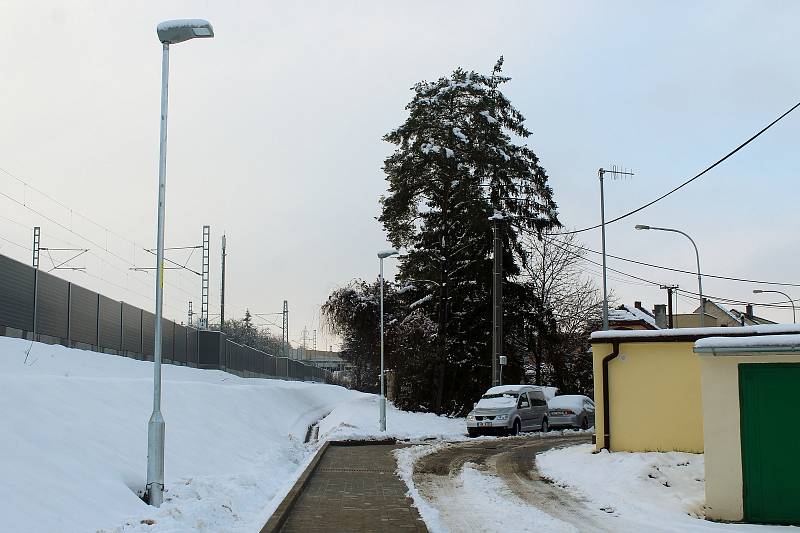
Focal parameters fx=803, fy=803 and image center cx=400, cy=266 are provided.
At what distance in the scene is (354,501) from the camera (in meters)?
13.1

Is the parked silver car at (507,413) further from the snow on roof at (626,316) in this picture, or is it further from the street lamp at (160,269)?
the snow on roof at (626,316)

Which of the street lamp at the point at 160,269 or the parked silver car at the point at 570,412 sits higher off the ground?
the street lamp at the point at 160,269

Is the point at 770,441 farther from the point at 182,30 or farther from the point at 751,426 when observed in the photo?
the point at 182,30

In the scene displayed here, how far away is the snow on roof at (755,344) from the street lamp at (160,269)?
26.4 feet

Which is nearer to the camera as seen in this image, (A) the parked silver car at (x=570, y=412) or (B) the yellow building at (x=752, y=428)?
(B) the yellow building at (x=752, y=428)

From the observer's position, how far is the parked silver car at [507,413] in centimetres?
2930

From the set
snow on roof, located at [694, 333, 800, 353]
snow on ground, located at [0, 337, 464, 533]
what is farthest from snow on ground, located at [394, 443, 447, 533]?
snow on roof, located at [694, 333, 800, 353]

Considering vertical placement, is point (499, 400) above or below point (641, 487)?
above

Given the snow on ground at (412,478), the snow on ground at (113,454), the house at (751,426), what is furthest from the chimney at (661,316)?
the house at (751,426)

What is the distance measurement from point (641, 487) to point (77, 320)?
19.0 metres

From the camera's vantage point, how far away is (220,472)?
52.4 ft

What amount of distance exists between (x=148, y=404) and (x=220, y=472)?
3256 millimetres

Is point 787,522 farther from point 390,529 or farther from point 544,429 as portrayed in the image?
point 544,429

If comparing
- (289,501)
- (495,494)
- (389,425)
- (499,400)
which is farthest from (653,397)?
(389,425)
